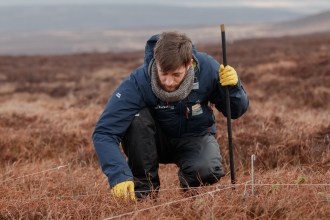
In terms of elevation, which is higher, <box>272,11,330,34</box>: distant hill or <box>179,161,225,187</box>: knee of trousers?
<box>179,161,225,187</box>: knee of trousers

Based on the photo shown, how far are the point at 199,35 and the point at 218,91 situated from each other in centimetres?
10253

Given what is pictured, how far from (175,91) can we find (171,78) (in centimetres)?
9

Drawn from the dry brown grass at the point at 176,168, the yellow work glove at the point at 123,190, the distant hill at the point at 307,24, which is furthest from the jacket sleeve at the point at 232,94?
the distant hill at the point at 307,24

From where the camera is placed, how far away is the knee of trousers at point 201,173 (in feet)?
11.3

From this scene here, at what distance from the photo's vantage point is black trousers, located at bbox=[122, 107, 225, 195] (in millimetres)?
3465

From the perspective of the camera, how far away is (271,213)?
268 centimetres

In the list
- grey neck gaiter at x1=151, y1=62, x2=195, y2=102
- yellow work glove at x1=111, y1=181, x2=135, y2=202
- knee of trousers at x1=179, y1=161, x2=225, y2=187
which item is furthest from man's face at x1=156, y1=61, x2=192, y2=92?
yellow work glove at x1=111, y1=181, x2=135, y2=202

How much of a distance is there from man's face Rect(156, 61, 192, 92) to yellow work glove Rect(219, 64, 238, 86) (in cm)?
23

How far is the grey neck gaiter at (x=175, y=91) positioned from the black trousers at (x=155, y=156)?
240mm

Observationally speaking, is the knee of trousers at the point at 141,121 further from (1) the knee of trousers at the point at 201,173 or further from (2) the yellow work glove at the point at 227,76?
(2) the yellow work glove at the point at 227,76

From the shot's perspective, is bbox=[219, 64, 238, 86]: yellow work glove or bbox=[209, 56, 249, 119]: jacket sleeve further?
bbox=[209, 56, 249, 119]: jacket sleeve

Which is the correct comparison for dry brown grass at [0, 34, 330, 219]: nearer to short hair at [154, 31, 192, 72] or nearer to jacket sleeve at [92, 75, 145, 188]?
jacket sleeve at [92, 75, 145, 188]

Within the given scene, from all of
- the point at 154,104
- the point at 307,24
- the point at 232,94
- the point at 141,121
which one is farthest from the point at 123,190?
the point at 307,24

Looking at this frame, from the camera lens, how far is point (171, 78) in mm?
3236
